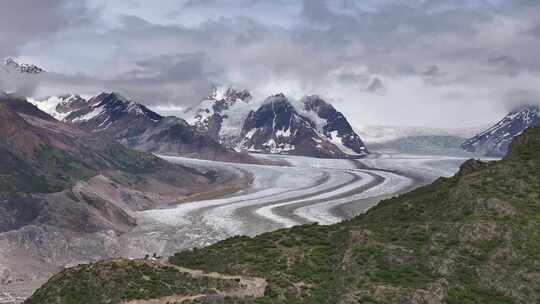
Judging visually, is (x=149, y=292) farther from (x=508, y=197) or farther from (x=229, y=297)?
(x=508, y=197)

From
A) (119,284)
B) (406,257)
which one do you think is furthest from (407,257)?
(119,284)

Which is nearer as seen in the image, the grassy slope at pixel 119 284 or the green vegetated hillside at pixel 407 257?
the grassy slope at pixel 119 284

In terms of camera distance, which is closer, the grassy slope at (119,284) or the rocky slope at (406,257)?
the grassy slope at (119,284)

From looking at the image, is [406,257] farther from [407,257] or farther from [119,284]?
[119,284]

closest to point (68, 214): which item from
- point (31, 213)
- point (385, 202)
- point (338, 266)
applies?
point (31, 213)

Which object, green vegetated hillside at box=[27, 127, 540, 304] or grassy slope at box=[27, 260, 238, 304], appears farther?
green vegetated hillside at box=[27, 127, 540, 304]
